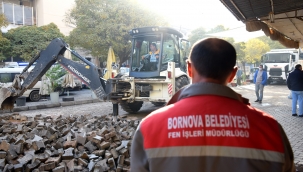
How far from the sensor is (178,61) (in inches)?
417

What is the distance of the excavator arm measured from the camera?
29.3 feet

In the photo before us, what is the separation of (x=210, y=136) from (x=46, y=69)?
8798 millimetres

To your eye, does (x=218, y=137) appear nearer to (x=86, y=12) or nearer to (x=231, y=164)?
(x=231, y=164)

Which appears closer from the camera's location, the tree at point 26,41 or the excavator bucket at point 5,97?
the excavator bucket at point 5,97

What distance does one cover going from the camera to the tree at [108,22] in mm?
19625

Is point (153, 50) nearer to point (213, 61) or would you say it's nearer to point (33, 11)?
point (213, 61)

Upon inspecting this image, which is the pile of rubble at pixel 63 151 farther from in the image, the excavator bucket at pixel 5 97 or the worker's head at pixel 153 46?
the worker's head at pixel 153 46

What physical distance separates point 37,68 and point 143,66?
3.58 metres

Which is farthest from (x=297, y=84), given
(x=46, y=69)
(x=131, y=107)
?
(x=46, y=69)

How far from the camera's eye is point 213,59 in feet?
5.10

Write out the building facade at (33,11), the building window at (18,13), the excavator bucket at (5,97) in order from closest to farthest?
the excavator bucket at (5,97) → the building window at (18,13) → the building facade at (33,11)

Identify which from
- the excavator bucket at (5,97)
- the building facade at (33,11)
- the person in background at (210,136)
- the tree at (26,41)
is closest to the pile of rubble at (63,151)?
the excavator bucket at (5,97)

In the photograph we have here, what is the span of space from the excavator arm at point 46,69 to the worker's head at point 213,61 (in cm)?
809

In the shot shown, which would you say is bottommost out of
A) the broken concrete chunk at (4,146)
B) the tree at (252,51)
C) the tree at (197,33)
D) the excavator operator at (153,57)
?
the broken concrete chunk at (4,146)
